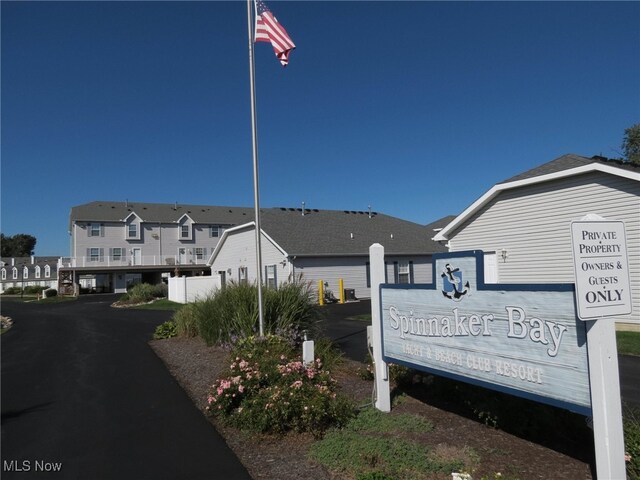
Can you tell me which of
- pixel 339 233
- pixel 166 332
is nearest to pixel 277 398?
pixel 166 332

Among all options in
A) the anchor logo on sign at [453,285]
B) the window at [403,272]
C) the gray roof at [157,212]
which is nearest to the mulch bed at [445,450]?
the anchor logo on sign at [453,285]

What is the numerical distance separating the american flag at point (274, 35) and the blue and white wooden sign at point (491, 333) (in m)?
6.03

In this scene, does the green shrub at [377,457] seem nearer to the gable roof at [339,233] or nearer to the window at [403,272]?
the gable roof at [339,233]

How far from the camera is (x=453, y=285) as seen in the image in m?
5.34

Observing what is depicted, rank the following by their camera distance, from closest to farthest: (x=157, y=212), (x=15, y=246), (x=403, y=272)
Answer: (x=403, y=272), (x=157, y=212), (x=15, y=246)

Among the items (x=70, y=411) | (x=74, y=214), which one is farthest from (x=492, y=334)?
(x=74, y=214)

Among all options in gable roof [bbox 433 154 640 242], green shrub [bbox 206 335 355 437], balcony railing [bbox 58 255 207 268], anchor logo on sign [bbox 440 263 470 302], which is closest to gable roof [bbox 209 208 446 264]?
gable roof [bbox 433 154 640 242]

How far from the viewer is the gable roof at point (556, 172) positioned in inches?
495

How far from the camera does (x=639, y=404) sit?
653 centimetres

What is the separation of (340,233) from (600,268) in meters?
27.1

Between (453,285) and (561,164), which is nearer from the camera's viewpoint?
(453,285)

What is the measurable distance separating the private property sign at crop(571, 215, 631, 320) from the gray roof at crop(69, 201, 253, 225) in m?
53.3

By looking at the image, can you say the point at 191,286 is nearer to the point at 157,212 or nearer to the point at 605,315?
the point at 157,212

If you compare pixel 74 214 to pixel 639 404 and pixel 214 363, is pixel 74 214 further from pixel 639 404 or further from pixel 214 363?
pixel 639 404
